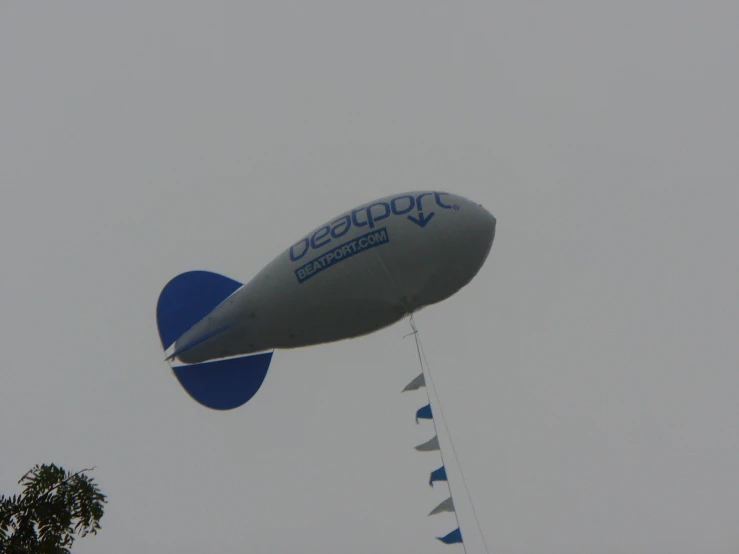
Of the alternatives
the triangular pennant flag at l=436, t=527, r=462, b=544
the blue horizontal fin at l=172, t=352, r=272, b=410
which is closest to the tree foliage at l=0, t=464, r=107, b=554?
the triangular pennant flag at l=436, t=527, r=462, b=544

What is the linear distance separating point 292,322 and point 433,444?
5.54m

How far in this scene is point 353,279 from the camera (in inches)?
999

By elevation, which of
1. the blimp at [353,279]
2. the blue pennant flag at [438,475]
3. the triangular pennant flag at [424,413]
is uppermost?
the blimp at [353,279]

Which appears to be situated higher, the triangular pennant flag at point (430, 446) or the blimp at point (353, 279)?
the blimp at point (353, 279)

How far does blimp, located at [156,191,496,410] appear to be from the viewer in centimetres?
2539

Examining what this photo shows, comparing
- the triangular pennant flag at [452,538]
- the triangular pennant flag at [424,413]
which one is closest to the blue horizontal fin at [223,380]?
the triangular pennant flag at [424,413]

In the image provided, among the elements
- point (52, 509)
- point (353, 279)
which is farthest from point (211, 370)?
point (52, 509)

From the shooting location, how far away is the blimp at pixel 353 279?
25.4 m

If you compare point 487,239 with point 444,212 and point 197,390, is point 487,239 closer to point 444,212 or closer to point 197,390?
point 444,212

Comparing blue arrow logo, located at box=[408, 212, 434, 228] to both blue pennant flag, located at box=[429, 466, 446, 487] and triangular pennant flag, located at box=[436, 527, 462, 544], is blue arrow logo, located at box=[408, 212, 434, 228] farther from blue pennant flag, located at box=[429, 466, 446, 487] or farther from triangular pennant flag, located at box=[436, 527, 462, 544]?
triangular pennant flag, located at box=[436, 527, 462, 544]

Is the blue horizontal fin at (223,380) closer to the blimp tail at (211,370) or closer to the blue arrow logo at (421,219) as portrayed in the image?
the blimp tail at (211,370)

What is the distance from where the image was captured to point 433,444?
2397cm

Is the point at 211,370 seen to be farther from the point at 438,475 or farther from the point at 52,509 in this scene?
the point at 52,509

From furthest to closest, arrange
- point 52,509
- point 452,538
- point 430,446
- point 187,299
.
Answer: point 187,299, point 430,446, point 452,538, point 52,509
